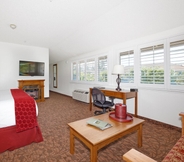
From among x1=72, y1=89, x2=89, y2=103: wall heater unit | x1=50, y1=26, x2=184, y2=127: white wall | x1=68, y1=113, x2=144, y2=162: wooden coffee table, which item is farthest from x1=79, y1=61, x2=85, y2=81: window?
x1=68, y1=113, x2=144, y2=162: wooden coffee table

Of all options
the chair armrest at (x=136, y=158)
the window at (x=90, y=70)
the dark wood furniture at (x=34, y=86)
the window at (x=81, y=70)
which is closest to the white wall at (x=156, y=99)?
the window at (x=90, y=70)

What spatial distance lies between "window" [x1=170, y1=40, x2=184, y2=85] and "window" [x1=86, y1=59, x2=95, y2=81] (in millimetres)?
2879

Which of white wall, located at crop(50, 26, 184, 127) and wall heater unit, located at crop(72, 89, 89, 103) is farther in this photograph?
wall heater unit, located at crop(72, 89, 89, 103)

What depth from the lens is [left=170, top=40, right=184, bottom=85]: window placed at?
234 cm

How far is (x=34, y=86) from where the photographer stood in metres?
4.84

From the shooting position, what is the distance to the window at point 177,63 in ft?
7.68

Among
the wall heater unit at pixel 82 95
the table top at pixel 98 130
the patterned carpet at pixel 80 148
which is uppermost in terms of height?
the table top at pixel 98 130

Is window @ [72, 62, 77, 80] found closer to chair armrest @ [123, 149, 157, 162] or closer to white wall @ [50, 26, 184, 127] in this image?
white wall @ [50, 26, 184, 127]

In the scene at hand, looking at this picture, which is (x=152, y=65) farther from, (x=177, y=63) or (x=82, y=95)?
(x=82, y=95)

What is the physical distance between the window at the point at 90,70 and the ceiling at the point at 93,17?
4.74 ft

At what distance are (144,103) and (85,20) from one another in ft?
8.79

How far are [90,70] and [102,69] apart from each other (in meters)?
0.78

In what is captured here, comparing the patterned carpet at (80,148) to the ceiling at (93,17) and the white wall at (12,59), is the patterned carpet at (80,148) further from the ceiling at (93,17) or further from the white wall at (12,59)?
the white wall at (12,59)

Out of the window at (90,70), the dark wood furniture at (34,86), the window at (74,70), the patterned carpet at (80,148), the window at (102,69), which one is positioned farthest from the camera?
the window at (74,70)
